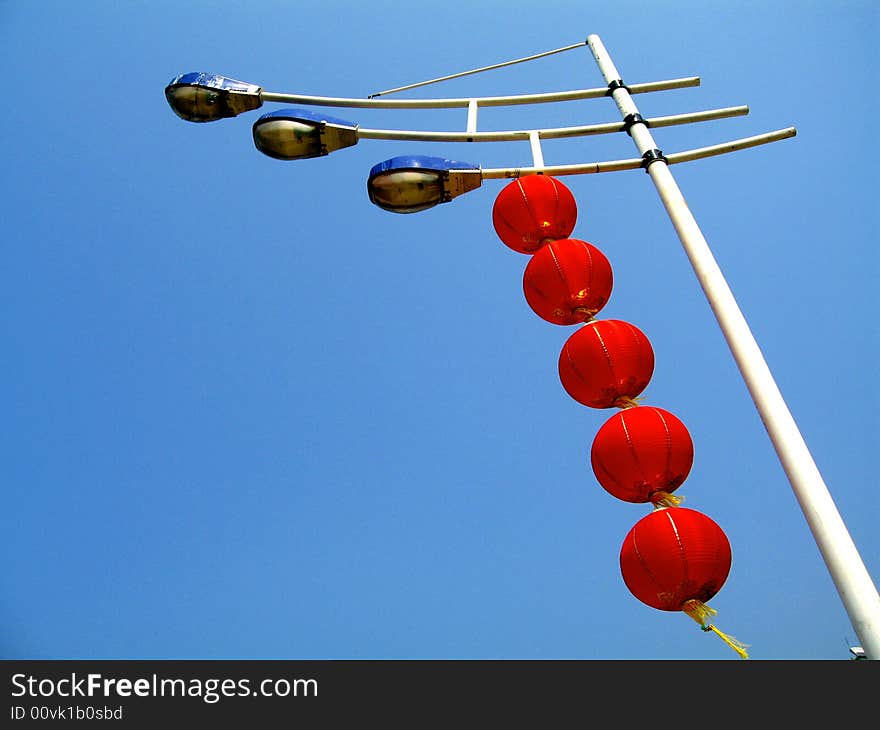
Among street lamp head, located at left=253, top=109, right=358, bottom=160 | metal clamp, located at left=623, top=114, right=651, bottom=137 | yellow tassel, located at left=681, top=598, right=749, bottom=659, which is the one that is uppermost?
street lamp head, located at left=253, top=109, right=358, bottom=160

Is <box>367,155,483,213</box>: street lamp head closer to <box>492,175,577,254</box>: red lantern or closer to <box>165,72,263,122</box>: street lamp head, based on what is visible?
<box>492,175,577,254</box>: red lantern

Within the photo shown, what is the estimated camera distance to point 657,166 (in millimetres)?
3305

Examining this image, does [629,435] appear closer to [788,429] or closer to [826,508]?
[788,429]

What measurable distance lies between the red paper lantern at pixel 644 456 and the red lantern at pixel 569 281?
80cm

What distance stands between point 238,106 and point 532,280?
6.91 ft

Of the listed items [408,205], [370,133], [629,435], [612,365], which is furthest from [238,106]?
[629,435]

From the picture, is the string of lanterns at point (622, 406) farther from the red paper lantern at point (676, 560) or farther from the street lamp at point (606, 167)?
the street lamp at point (606, 167)

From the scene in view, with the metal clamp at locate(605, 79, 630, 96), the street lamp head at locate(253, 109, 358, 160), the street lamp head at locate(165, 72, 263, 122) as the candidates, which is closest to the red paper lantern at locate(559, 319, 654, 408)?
the metal clamp at locate(605, 79, 630, 96)

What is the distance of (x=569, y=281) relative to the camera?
3490mm

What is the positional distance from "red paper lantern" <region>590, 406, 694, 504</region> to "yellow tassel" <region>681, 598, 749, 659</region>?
44 centimetres

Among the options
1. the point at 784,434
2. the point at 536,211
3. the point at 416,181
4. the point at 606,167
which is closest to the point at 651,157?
the point at 606,167

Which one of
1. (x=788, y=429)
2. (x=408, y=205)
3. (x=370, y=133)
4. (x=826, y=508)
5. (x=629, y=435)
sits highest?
(x=370, y=133)

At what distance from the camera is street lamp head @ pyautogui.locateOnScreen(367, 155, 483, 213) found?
3.56 meters

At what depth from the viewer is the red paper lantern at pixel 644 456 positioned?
281 centimetres
